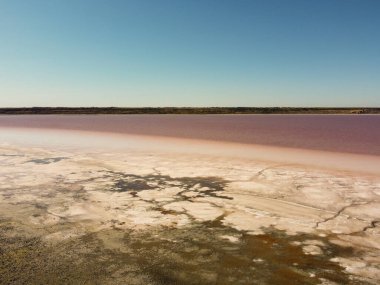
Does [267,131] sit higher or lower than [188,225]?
higher

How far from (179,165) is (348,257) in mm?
4306

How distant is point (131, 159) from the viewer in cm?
739

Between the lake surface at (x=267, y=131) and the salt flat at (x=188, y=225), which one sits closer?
the salt flat at (x=188, y=225)

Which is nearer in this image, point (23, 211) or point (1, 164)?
point (23, 211)

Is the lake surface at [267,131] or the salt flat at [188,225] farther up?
the lake surface at [267,131]

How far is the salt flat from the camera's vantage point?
233cm

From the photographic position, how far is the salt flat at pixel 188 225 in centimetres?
233

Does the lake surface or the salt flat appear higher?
the lake surface

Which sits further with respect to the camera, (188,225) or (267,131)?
(267,131)

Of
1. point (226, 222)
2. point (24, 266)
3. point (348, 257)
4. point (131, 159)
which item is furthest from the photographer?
point (131, 159)

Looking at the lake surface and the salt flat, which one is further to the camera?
the lake surface

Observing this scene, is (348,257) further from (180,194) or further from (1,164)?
(1,164)

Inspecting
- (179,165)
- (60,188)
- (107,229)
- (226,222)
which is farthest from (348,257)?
(179,165)

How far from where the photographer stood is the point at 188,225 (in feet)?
10.6
